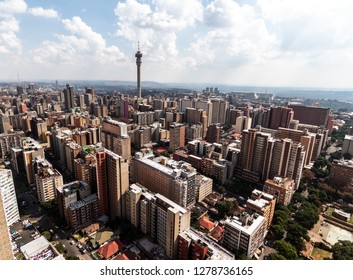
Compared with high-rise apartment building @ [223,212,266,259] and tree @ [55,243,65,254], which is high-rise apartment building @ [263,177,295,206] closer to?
high-rise apartment building @ [223,212,266,259]

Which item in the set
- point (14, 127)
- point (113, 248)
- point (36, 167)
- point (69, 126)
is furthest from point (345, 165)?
point (14, 127)

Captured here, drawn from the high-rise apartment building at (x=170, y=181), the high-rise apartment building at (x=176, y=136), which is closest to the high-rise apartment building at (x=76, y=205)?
the high-rise apartment building at (x=170, y=181)

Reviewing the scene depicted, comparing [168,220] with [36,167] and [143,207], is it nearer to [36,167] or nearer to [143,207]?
[143,207]

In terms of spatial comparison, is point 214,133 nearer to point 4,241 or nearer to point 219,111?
point 219,111

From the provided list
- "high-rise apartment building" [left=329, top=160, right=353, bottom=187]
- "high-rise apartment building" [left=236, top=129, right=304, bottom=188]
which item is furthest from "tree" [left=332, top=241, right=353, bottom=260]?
"high-rise apartment building" [left=329, top=160, right=353, bottom=187]

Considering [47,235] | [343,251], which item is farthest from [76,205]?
[343,251]
